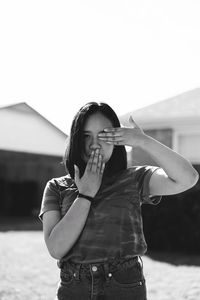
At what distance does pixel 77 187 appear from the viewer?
79.8 inches

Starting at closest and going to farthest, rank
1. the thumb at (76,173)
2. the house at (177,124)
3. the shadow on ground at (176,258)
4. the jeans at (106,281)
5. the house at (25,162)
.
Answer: the jeans at (106,281), the thumb at (76,173), the shadow on ground at (176,258), the house at (177,124), the house at (25,162)

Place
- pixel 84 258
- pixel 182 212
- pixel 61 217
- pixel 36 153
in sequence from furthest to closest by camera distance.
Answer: pixel 36 153, pixel 182 212, pixel 61 217, pixel 84 258

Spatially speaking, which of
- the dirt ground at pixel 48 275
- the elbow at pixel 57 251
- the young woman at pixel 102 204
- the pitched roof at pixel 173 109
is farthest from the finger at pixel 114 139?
the pitched roof at pixel 173 109

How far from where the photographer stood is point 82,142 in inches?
81.4

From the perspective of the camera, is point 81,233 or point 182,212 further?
point 182,212

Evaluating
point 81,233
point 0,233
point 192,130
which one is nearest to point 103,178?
point 81,233

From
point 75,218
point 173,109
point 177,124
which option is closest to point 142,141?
point 75,218

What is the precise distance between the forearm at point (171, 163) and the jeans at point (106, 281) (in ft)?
1.26

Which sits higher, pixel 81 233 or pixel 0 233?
pixel 81 233

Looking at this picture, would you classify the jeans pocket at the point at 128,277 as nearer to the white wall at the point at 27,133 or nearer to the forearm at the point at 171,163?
Result: the forearm at the point at 171,163

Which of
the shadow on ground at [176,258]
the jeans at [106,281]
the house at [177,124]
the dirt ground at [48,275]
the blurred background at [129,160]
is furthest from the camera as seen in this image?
the house at [177,124]

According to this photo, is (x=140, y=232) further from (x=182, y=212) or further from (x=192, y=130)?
(x=192, y=130)

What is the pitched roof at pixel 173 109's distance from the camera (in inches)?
475

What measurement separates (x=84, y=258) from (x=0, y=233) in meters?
9.43
